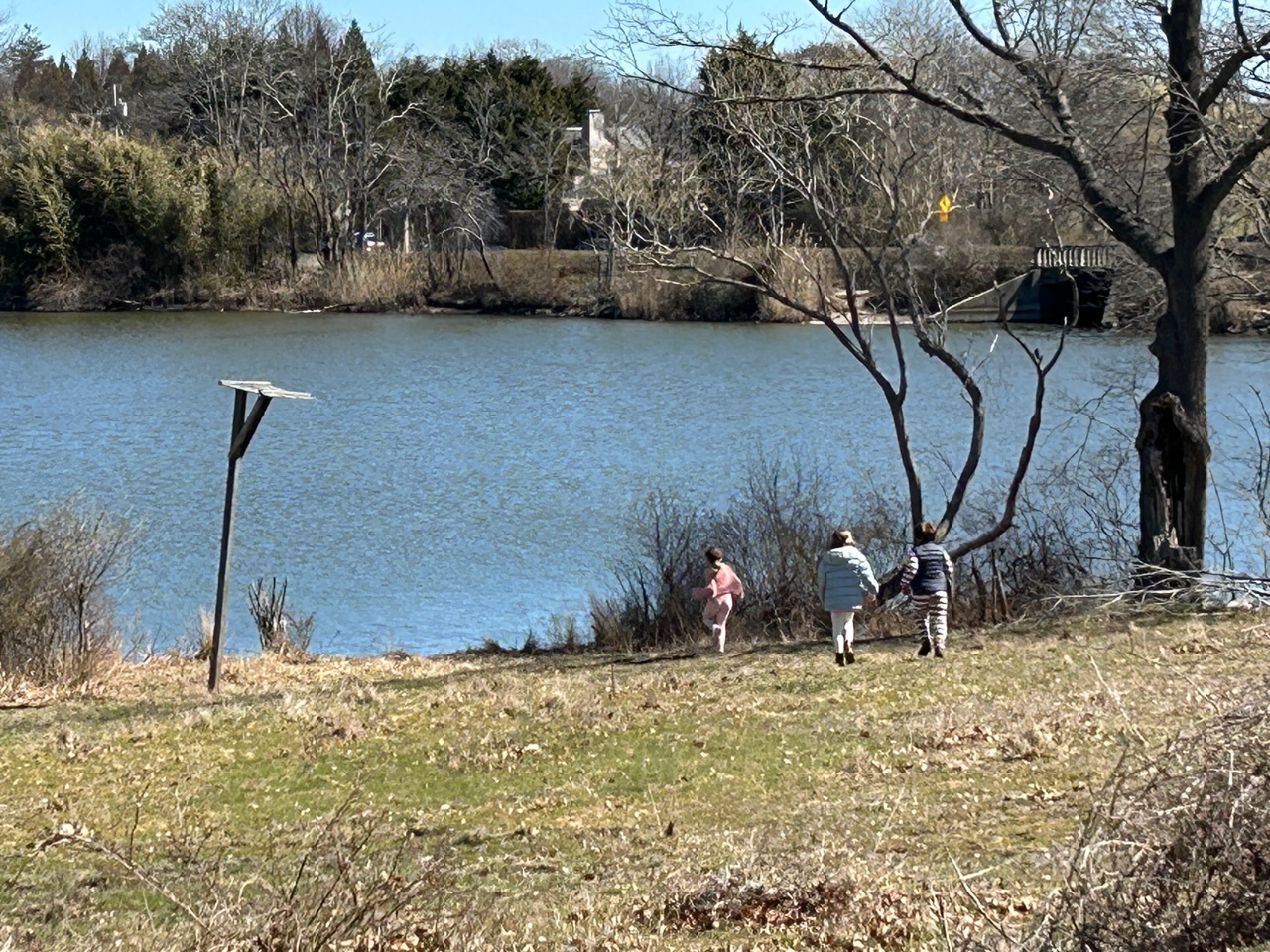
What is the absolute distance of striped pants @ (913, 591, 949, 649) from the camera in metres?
13.6

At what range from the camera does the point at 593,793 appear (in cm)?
938

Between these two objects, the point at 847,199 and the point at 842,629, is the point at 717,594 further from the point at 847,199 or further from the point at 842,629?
the point at 847,199

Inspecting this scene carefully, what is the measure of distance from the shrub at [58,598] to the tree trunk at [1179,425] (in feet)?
35.4

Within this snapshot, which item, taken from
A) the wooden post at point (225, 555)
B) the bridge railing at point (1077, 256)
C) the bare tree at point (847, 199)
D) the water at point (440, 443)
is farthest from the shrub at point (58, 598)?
the bridge railing at point (1077, 256)

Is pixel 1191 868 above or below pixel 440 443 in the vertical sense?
above

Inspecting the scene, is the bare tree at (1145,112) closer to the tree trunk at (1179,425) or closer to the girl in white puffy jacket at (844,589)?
the tree trunk at (1179,425)

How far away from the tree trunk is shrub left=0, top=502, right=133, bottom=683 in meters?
10.8

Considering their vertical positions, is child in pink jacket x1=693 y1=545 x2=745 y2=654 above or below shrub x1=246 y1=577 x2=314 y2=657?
above

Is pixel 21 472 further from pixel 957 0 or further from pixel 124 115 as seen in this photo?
pixel 124 115

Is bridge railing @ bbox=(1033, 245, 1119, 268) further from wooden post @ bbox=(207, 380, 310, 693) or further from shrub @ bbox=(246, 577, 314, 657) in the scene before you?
shrub @ bbox=(246, 577, 314, 657)

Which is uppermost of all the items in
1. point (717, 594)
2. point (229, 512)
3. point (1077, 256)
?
point (1077, 256)

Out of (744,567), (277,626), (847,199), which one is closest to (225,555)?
(277,626)

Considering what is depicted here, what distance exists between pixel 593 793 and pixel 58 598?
781 centimetres

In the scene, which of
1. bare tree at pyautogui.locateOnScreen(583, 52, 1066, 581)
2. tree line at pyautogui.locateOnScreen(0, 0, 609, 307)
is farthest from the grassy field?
tree line at pyautogui.locateOnScreen(0, 0, 609, 307)
